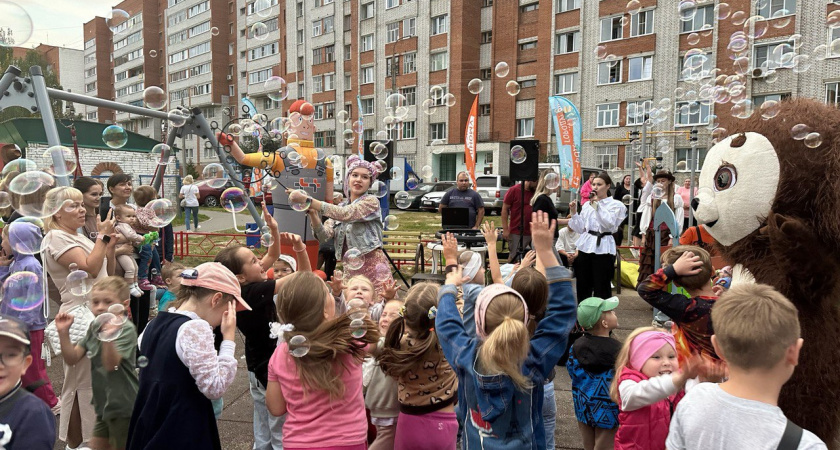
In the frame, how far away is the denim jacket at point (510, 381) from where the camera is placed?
2.17 meters

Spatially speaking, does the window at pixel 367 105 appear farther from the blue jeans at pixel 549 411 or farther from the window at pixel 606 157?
the blue jeans at pixel 549 411

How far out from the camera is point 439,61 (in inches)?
1411

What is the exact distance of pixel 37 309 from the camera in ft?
12.0

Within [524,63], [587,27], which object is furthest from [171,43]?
[587,27]

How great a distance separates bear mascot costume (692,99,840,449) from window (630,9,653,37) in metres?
27.8

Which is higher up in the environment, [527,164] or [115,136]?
[115,136]

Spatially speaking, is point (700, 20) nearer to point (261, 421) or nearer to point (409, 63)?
point (409, 63)

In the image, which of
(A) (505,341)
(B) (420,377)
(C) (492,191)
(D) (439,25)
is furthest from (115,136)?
(D) (439,25)

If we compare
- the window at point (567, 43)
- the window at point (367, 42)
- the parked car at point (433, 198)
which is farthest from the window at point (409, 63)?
the parked car at point (433, 198)

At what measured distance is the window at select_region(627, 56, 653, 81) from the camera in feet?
90.7

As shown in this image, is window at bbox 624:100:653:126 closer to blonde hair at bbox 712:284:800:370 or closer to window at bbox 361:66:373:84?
blonde hair at bbox 712:284:800:370

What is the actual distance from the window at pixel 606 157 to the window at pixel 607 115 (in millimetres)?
1231

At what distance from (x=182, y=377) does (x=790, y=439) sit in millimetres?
2118

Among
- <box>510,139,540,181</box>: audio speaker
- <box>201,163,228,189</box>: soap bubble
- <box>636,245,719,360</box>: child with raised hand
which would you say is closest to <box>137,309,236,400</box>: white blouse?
<box>636,245,719,360</box>: child with raised hand
